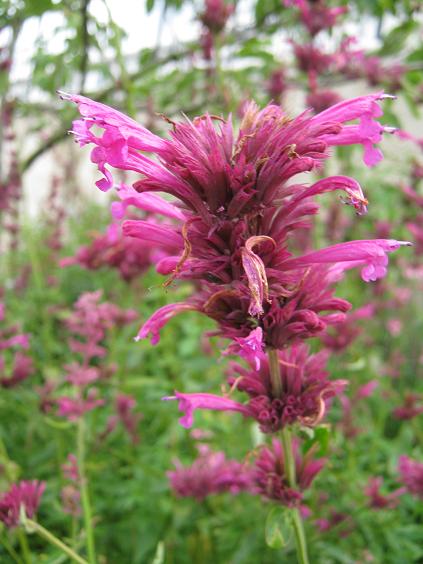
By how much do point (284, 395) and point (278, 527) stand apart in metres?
0.24

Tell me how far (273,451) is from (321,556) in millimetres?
781

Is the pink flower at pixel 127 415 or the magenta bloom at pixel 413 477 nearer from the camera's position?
the magenta bloom at pixel 413 477

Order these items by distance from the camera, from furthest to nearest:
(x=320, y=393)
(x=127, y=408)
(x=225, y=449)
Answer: (x=225, y=449), (x=127, y=408), (x=320, y=393)

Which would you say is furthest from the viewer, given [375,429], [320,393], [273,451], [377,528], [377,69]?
[377,69]

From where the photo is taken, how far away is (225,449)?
7.22 ft

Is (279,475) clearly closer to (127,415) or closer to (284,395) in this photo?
(284,395)

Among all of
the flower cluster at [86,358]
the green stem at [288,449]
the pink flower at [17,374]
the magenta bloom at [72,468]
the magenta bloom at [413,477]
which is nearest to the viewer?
the green stem at [288,449]

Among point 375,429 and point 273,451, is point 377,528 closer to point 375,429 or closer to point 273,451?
point 375,429

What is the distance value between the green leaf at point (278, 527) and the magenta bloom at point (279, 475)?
0.02 metres

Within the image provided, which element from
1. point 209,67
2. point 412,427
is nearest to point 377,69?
point 209,67

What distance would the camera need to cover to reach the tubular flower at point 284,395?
3.03 ft

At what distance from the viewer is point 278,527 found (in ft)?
3.17

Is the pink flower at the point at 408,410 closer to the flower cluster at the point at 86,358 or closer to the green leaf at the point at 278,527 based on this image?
the flower cluster at the point at 86,358

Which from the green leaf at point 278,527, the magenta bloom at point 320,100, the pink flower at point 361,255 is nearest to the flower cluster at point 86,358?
the green leaf at point 278,527
